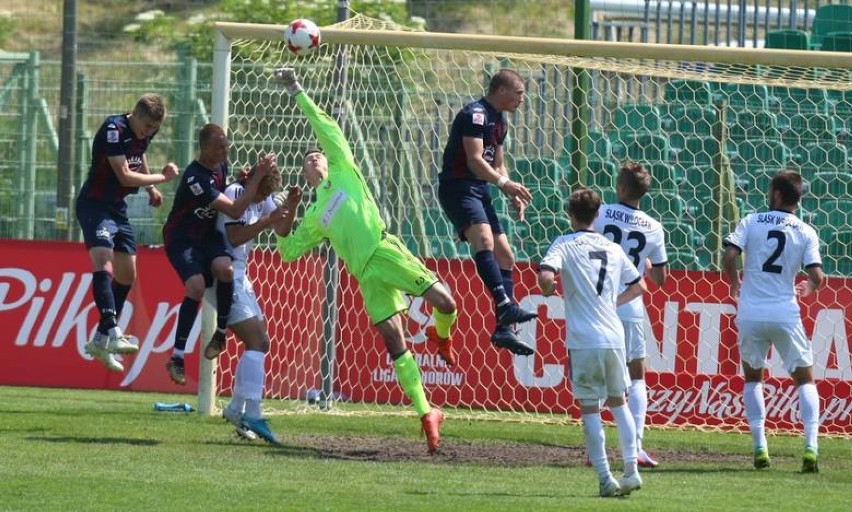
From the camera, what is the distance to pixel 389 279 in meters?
11.4

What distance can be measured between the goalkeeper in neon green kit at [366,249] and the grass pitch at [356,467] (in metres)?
0.71

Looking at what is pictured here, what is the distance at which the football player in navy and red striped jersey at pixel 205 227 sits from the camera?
11930 mm

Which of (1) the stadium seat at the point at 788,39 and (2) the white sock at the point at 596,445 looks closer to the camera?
(2) the white sock at the point at 596,445

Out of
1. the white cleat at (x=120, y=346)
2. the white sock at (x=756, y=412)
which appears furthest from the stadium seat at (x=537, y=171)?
the white cleat at (x=120, y=346)

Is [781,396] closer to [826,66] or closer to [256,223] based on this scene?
[826,66]

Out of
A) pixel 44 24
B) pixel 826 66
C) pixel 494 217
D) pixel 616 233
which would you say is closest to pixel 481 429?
pixel 494 217

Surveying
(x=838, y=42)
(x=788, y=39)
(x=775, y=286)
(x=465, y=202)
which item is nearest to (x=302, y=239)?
(x=465, y=202)

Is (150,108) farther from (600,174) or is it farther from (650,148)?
(650,148)

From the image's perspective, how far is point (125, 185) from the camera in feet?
40.1

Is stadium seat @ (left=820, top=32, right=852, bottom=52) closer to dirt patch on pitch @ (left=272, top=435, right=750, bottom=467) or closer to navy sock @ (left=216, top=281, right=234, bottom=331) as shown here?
dirt patch on pitch @ (left=272, top=435, right=750, bottom=467)

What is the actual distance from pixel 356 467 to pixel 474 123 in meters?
2.88

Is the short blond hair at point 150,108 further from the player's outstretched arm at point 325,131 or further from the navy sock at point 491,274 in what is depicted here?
the navy sock at point 491,274

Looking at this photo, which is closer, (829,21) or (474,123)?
(474,123)

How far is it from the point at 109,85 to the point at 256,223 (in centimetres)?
833
